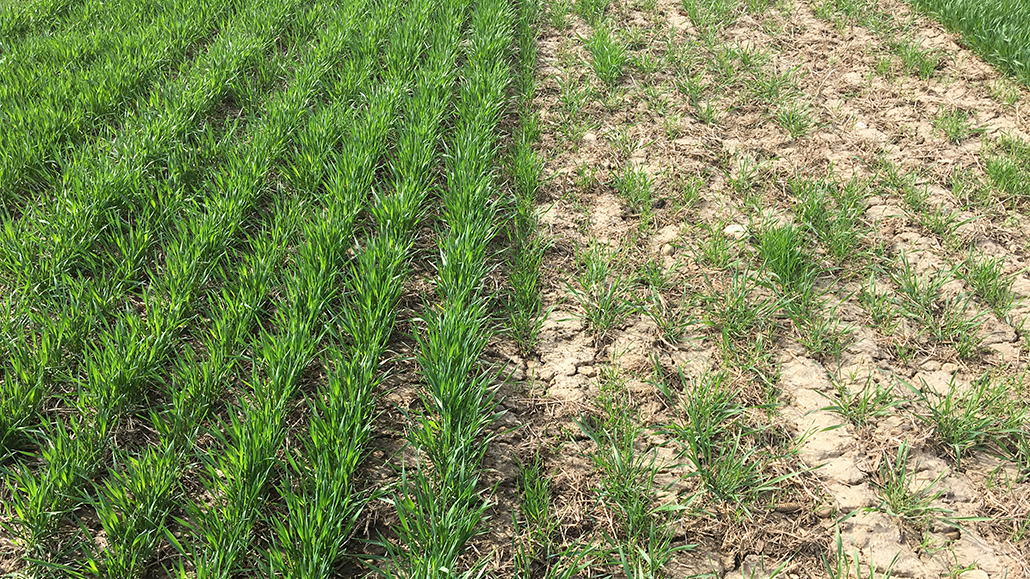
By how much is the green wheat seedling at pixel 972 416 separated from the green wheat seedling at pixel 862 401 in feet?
0.33

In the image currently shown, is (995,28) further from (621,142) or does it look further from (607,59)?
(621,142)

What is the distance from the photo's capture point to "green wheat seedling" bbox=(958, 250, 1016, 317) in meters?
2.70

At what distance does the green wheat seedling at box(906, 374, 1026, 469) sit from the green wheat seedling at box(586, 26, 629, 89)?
277 centimetres

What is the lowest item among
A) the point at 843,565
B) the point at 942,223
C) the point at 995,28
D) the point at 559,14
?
the point at 843,565

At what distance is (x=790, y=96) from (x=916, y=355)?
2137mm

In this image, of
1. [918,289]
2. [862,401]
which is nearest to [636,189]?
[918,289]

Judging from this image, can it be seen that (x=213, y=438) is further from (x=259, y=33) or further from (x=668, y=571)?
(x=259, y=33)

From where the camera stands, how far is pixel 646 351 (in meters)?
2.62

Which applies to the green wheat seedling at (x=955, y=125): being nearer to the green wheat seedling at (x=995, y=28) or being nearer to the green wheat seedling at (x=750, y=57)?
the green wheat seedling at (x=995, y=28)

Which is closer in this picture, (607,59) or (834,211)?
(834,211)

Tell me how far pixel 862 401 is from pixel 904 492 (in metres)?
0.35

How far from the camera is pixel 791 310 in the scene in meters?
2.70

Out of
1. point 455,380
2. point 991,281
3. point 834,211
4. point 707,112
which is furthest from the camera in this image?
point 707,112

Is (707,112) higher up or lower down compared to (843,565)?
higher up
